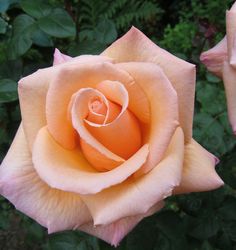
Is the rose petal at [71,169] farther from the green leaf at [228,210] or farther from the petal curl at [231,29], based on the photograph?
the green leaf at [228,210]

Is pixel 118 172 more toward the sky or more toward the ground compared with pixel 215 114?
more toward the sky

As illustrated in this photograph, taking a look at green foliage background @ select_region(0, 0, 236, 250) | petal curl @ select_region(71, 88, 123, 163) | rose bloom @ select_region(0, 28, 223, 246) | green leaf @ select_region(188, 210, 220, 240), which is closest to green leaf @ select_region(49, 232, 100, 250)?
green foliage background @ select_region(0, 0, 236, 250)

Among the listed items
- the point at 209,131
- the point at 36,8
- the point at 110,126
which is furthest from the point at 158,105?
the point at 36,8

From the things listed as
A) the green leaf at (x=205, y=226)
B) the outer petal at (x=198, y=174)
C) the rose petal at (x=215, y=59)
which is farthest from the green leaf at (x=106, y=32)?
the outer petal at (x=198, y=174)

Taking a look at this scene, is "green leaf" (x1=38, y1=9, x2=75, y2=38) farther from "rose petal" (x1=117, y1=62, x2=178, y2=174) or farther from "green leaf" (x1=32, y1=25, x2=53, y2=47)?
"rose petal" (x1=117, y1=62, x2=178, y2=174)

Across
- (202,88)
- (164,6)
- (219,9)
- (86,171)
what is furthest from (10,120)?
(164,6)

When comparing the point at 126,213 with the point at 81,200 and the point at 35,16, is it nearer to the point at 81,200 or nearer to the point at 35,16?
the point at 81,200

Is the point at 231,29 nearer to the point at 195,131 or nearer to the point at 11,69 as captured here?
the point at 195,131
